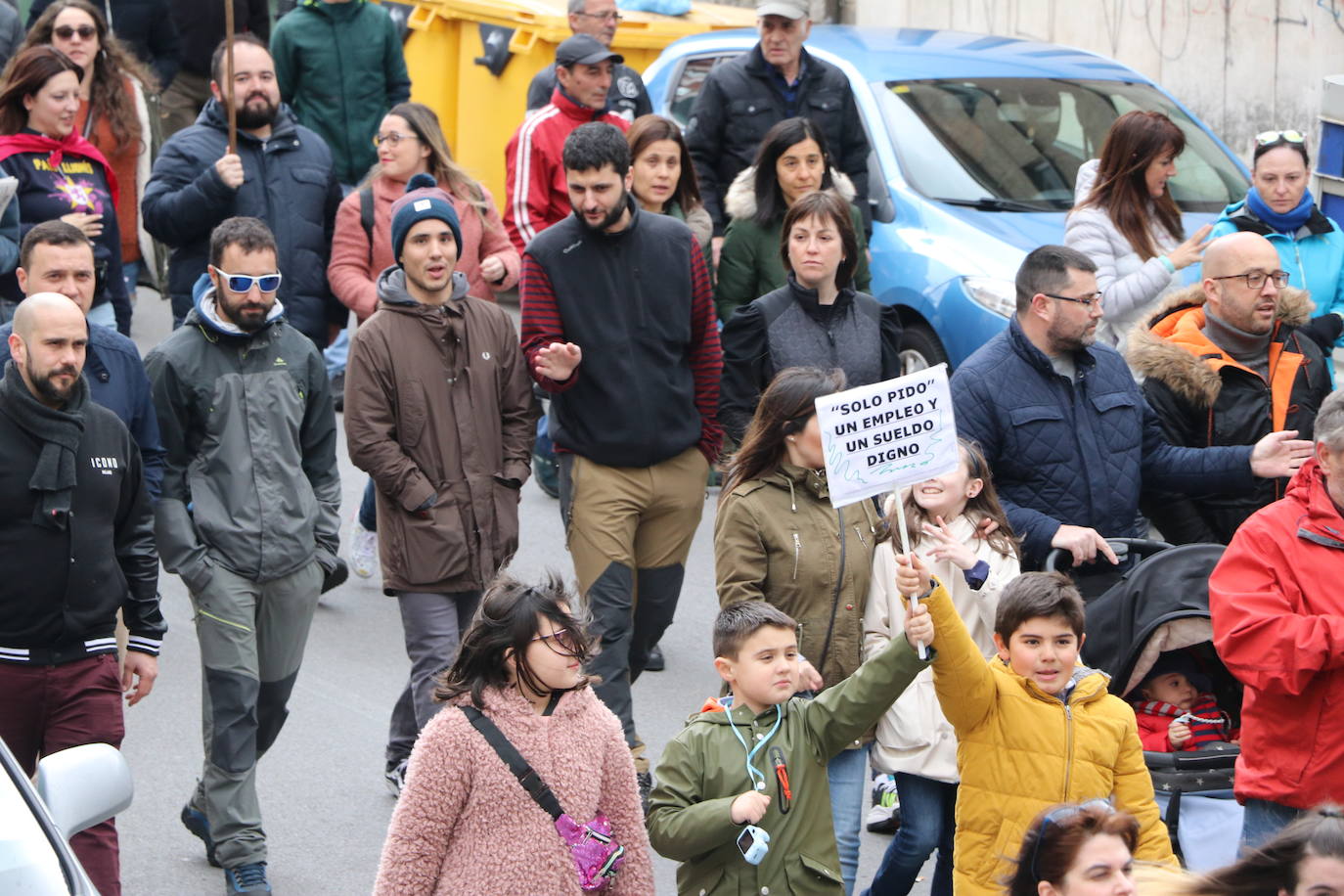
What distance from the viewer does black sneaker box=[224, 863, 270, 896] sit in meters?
6.03

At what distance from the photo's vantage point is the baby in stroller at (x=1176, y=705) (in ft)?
18.6

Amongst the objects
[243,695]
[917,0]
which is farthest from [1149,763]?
[917,0]

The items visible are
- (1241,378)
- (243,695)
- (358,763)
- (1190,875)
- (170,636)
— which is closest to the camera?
(1190,875)

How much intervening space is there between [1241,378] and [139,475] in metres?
3.62

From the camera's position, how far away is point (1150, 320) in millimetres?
6949

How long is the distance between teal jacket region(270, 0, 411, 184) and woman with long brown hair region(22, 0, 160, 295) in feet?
4.27

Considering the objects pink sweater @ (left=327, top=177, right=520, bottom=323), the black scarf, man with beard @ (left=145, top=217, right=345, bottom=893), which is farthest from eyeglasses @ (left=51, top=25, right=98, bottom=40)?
the black scarf

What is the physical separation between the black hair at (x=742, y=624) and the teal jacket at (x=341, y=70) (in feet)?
21.1

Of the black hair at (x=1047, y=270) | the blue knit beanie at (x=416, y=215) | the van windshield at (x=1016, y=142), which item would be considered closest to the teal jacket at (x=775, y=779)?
the black hair at (x=1047, y=270)

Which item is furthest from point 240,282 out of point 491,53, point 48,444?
point 491,53

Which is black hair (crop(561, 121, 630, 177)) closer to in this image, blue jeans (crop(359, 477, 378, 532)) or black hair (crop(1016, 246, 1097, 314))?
black hair (crop(1016, 246, 1097, 314))

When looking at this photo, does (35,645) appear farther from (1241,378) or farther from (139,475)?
(1241,378)

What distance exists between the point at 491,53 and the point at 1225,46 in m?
5.38

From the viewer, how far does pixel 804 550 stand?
220 inches
